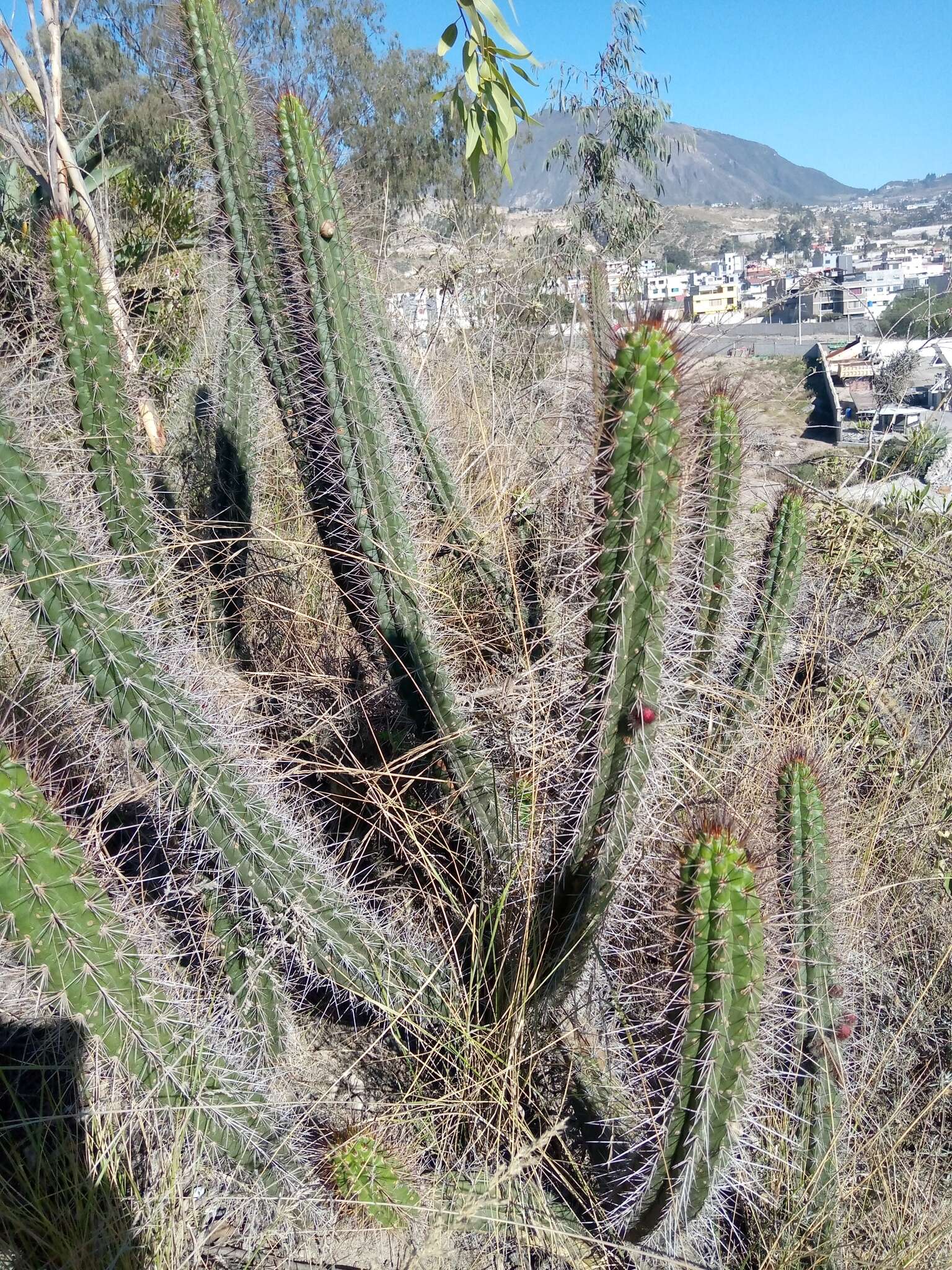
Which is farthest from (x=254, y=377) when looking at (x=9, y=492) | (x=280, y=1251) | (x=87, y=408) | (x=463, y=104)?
(x=280, y=1251)

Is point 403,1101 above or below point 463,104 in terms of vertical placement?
below

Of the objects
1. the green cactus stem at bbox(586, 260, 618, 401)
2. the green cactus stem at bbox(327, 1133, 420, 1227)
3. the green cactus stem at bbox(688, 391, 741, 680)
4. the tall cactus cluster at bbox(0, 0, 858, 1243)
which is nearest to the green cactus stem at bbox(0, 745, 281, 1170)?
the tall cactus cluster at bbox(0, 0, 858, 1243)

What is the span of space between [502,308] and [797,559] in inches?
117

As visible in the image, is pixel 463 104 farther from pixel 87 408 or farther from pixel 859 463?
pixel 859 463

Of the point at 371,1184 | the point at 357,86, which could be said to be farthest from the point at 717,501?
the point at 357,86

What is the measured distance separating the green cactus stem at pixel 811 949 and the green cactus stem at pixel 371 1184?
0.85m

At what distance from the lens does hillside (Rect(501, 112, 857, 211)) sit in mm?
9484

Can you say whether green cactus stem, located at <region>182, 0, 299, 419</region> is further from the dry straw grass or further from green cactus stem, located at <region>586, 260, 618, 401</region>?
green cactus stem, located at <region>586, 260, 618, 401</region>

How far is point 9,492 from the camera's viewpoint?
1606mm

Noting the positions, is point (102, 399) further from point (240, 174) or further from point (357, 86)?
point (357, 86)

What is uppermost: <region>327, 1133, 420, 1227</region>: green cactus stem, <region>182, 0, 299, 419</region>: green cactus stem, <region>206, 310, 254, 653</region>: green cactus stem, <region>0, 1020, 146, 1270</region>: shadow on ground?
<region>182, 0, 299, 419</region>: green cactus stem

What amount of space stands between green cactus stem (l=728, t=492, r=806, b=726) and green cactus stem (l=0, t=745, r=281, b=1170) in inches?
68.4

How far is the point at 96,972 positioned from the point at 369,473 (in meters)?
1.28

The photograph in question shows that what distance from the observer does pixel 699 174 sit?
2462cm
